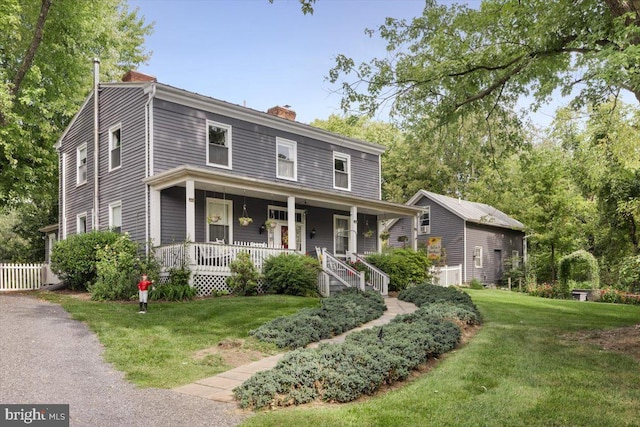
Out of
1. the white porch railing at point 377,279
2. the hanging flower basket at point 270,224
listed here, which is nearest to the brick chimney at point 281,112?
the hanging flower basket at point 270,224

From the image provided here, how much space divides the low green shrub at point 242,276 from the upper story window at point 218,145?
389 cm

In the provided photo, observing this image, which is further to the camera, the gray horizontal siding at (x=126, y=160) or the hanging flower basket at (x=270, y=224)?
the hanging flower basket at (x=270, y=224)

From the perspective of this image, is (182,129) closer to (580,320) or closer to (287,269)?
(287,269)

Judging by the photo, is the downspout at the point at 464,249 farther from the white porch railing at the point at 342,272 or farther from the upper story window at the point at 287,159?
the white porch railing at the point at 342,272

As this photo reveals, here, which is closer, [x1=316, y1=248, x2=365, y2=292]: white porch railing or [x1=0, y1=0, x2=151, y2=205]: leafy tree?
[x1=316, y1=248, x2=365, y2=292]: white porch railing

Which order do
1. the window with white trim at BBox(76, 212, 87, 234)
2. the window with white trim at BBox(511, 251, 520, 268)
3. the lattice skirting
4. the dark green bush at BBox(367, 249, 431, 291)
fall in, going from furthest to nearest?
the window with white trim at BBox(511, 251, 520, 268) < the window with white trim at BBox(76, 212, 87, 234) < the dark green bush at BBox(367, 249, 431, 291) < the lattice skirting

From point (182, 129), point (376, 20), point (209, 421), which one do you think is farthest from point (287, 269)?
point (209, 421)

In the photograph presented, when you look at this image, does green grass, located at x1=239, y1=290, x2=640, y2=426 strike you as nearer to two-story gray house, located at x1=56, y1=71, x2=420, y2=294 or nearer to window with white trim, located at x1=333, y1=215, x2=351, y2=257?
two-story gray house, located at x1=56, y1=71, x2=420, y2=294

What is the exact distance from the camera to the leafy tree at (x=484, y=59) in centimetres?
930

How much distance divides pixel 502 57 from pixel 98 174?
14355 mm

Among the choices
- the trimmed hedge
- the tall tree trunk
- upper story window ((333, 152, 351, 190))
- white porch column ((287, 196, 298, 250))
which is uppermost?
the tall tree trunk

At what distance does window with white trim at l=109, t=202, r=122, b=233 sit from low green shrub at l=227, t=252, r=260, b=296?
198 inches

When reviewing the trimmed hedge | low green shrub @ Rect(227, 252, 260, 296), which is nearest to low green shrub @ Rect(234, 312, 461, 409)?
A: the trimmed hedge

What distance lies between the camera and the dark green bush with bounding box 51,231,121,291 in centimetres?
1545
